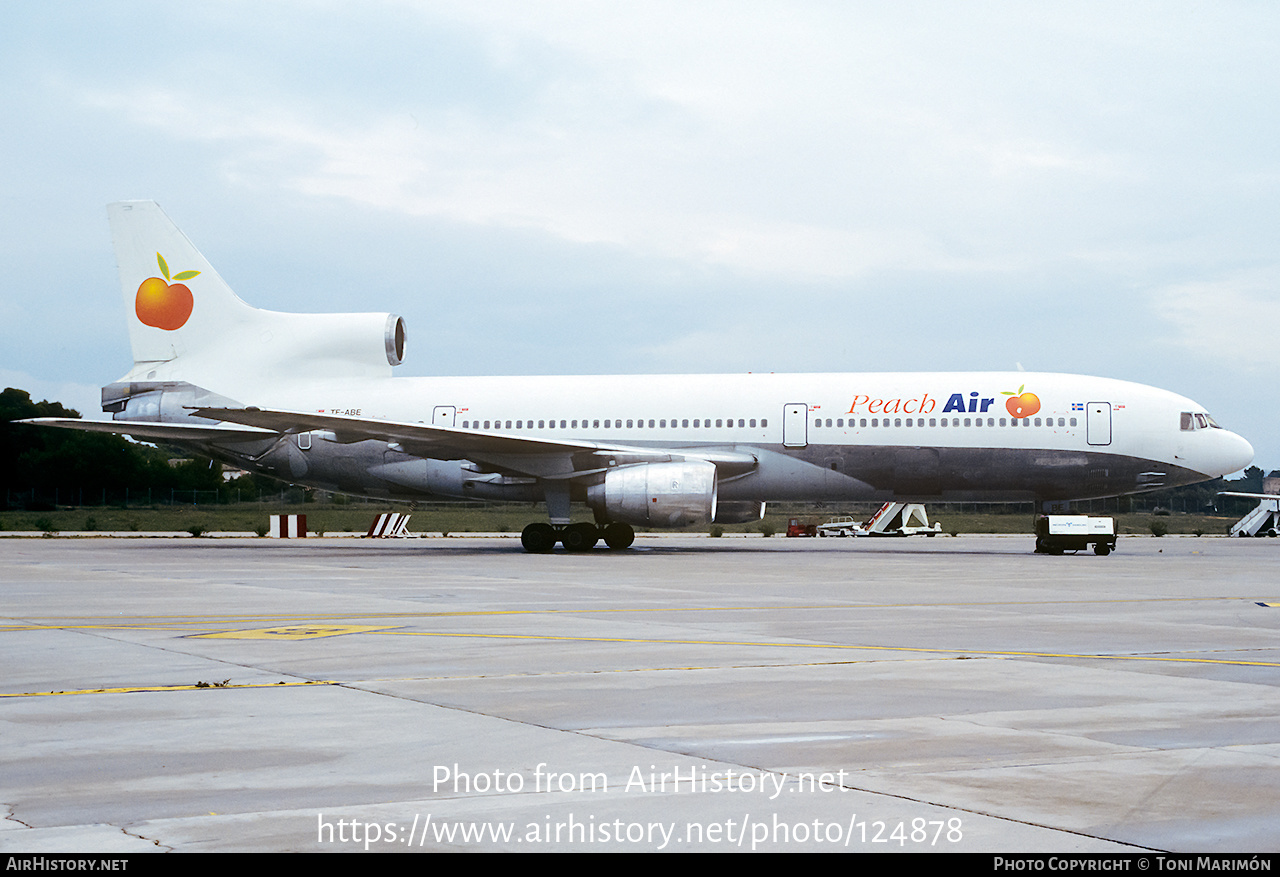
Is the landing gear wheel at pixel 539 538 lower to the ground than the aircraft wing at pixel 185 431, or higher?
lower

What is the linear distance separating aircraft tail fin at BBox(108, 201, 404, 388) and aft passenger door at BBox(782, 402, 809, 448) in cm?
1039

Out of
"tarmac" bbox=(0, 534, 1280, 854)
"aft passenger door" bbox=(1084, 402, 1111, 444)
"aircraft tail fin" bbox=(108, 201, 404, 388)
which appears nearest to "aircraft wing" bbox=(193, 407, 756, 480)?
"aircraft tail fin" bbox=(108, 201, 404, 388)

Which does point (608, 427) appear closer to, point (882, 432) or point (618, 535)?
point (618, 535)

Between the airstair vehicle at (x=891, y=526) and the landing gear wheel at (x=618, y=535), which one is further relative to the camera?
the airstair vehicle at (x=891, y=526)

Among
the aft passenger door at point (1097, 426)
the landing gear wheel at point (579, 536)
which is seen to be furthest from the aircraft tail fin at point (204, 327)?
the aft passenger door at point (1097, 426)

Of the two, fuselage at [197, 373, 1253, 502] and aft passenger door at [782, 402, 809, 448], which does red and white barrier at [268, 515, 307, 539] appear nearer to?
fuselage at [197, 373, 1253, 502]

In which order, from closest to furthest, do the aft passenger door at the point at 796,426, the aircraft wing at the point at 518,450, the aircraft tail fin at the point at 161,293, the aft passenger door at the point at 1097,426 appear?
the aircraft wing at the point at 518,450
the aft passenger door at the point at 1097,426
the aft passenger door at the point at 796,426
the aircraft tail fin at the point at 161,293

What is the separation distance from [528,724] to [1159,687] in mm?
3916

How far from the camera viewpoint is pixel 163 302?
31.6 m

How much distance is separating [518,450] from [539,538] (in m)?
2.13

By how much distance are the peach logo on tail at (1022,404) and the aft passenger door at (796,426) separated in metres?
4.32

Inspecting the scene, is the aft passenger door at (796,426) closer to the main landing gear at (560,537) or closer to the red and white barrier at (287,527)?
the main landing gear at (560,537)

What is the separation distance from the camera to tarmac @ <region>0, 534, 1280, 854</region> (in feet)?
13.8

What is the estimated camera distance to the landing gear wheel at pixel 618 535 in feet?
96.4
